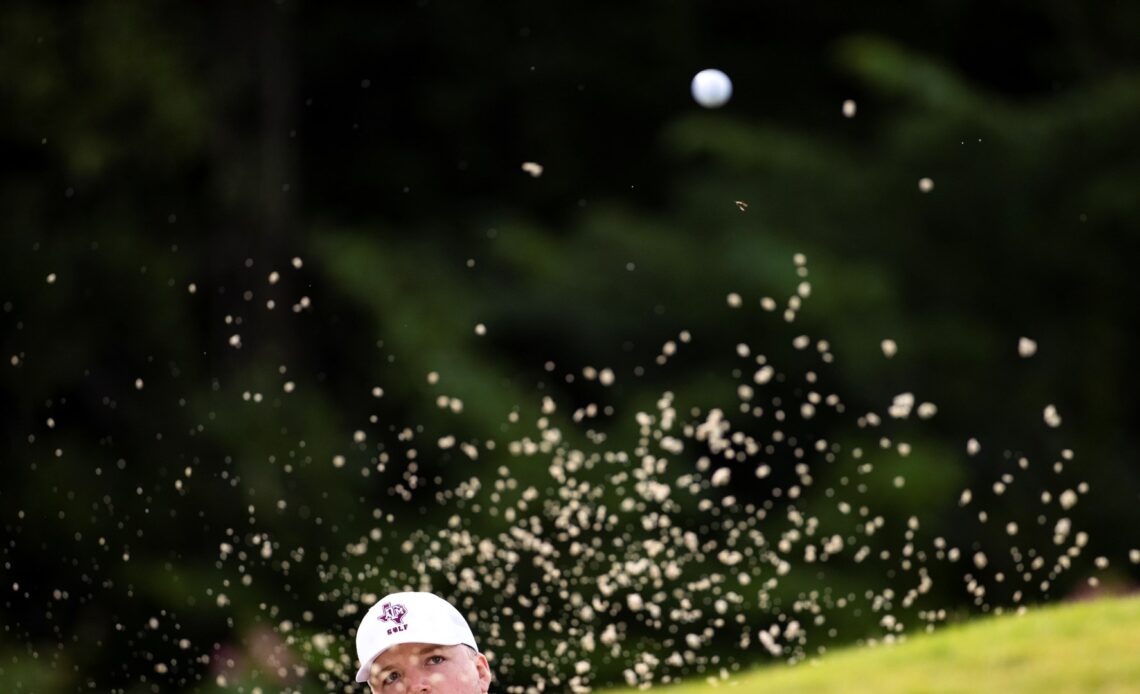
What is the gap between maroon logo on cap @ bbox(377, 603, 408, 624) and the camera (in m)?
3.35

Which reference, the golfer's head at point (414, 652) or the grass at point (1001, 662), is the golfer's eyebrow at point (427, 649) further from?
the grass at point (1001, 662)

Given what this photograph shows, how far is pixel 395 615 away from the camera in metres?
3.36

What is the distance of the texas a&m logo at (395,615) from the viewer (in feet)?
10.9

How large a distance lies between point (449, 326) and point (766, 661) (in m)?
2.54

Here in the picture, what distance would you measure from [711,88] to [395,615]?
855 cm

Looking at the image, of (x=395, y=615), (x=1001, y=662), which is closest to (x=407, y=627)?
(x=395, y=615)

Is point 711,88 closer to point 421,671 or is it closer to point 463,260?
point 463,260

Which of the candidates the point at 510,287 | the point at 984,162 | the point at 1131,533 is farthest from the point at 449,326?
the point at 1131,533

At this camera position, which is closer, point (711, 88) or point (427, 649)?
point (427, 649)

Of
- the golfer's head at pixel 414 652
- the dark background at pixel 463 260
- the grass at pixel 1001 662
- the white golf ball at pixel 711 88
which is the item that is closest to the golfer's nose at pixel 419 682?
the golfer's head at pixel 414 652

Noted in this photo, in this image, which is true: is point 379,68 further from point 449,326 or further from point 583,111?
point 449,326

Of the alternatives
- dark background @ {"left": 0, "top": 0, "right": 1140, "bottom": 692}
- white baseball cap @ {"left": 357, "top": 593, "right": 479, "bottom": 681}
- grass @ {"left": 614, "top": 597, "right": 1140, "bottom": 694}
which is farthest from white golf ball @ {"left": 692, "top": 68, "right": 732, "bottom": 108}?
white baseball cap @ {"left": 357, "top": 593, "right": 479, "bottom": 681}

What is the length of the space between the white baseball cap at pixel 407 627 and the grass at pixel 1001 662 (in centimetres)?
265

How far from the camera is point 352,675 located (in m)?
9.79
